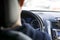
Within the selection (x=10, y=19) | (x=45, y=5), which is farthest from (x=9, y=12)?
(x=45, y=5)

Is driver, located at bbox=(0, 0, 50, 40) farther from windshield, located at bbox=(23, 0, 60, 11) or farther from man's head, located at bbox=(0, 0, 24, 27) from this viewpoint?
windshield, located at bbox=(23, 0, 60, 11)

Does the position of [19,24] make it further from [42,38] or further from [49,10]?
[49,10]

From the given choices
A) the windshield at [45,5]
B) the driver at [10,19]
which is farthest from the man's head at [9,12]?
the windshield at [45,5]

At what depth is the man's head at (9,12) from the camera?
2.60 feet

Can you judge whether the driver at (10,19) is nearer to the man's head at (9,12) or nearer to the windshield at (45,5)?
the man's head at (9,12)

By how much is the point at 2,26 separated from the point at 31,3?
1.22m

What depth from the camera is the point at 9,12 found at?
82 centimetres

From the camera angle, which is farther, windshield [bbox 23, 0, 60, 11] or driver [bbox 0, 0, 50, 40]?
windshield [bbox 23, 0, 60, 11]

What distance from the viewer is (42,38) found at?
1.07m

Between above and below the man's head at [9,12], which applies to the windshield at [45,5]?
below

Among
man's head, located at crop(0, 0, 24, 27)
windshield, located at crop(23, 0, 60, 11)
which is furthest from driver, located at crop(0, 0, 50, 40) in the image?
windshield, located at crop(23, 0, 60, 11)

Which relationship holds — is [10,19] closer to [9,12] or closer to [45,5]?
[9,12]

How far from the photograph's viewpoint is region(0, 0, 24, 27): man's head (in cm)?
79

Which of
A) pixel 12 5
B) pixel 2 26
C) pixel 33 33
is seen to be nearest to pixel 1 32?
pixel 2 26
